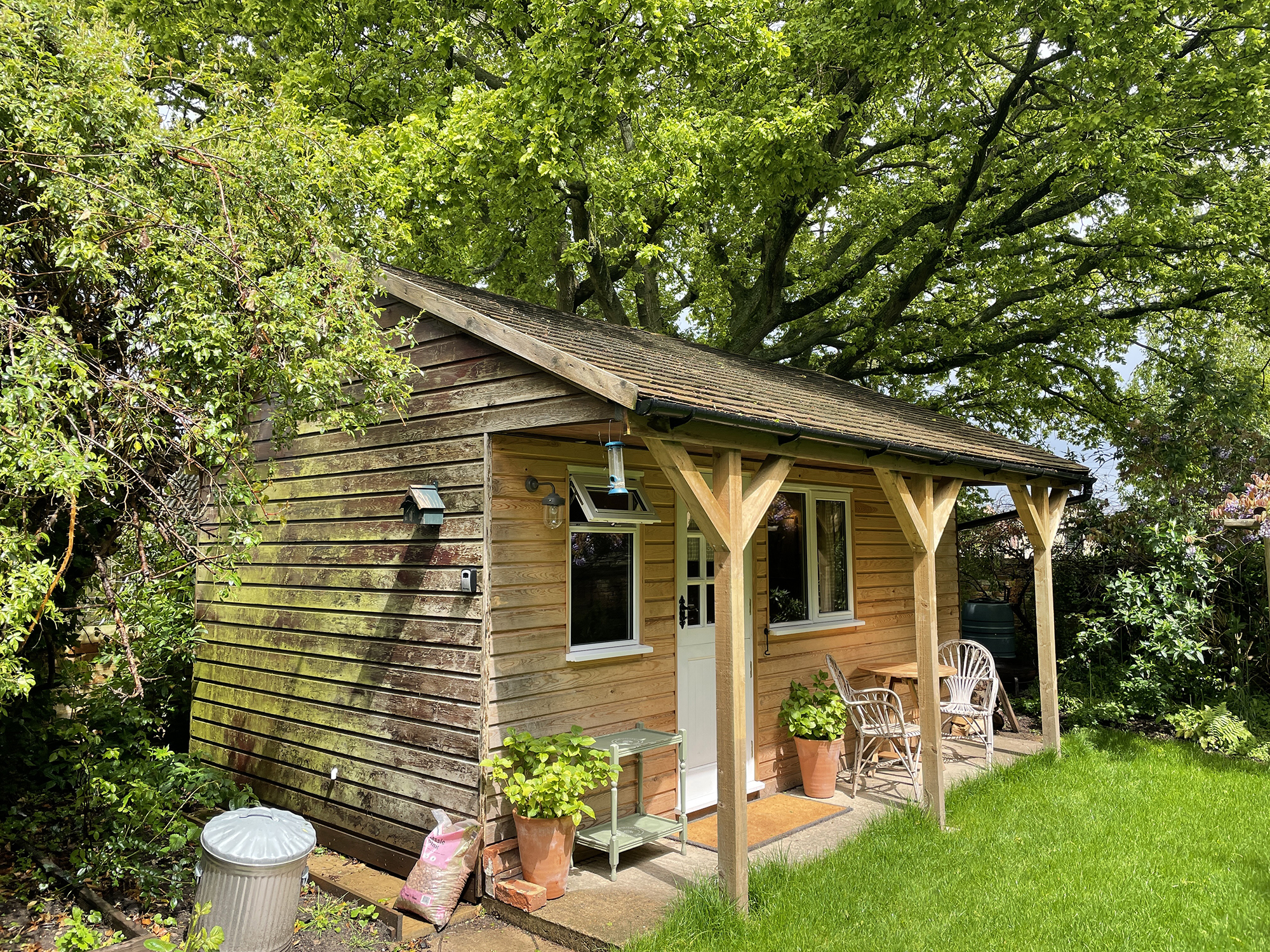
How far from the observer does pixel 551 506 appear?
209 inches

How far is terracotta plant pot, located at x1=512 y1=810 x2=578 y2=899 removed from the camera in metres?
4.74

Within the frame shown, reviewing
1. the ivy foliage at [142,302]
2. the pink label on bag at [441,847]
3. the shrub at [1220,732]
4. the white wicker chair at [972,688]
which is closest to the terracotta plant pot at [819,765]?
the white wicker chair at [972,688]

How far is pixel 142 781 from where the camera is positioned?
535 cm

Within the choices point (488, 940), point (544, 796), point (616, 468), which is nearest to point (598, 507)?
point (616, 468)

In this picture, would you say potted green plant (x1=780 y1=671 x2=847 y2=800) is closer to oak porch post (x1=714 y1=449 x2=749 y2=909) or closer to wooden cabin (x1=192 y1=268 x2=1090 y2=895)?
wooden cabin (x1=192 y1=268 x2=1090 y2=895)

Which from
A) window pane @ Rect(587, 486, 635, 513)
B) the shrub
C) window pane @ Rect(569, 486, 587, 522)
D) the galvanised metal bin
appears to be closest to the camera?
the galvanised metal bin

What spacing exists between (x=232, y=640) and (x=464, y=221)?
708 centimetres

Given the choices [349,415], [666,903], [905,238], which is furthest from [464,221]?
[666,903]

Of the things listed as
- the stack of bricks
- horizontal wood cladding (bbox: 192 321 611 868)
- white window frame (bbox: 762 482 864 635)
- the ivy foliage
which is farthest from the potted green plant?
the ivy foliage

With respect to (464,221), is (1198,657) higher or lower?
lower

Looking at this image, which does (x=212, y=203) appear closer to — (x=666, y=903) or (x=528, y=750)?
(x=528, y=750)

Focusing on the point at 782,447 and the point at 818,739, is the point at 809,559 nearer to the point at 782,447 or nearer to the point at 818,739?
the point at 818,739

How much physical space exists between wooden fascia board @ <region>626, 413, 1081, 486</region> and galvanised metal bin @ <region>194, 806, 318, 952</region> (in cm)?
281

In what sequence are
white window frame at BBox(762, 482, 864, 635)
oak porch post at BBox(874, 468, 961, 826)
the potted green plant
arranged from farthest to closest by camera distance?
white window frame at BBox(762, 482, 864, 635) < the potted green plant < oak porch post at BBox(874, 468, 961, 826)
